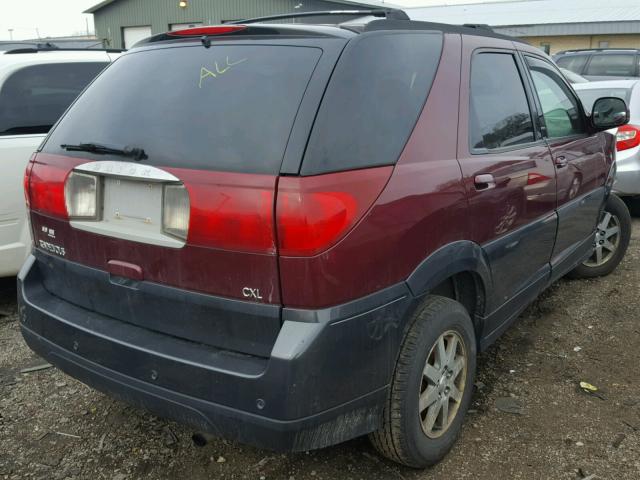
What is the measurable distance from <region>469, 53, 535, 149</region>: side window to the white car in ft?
9.60

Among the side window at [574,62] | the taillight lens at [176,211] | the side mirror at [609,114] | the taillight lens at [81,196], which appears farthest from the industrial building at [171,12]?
the taillight lens at [176,211]

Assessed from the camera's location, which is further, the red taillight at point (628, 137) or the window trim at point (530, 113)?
the red taillight at point (628, 137)

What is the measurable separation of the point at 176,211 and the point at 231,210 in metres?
0.25

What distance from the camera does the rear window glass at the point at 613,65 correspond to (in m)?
12.8

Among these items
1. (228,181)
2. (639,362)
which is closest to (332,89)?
(228,181)

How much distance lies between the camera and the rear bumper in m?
1.91

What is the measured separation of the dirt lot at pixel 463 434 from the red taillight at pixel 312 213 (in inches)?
46.3

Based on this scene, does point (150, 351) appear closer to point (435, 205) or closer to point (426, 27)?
point (435, 205)

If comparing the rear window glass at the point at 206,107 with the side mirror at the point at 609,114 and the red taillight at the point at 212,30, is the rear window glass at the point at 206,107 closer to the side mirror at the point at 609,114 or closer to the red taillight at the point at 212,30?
the red taillight at the point at 212,30

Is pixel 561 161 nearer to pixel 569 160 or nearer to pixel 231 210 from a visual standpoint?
pixel 569 160

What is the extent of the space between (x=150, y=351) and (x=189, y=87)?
0.96 m

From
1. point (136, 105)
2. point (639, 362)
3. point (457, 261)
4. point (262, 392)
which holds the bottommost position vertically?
point (639, 362)

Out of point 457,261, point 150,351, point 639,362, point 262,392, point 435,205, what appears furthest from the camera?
point 639,362

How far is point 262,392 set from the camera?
1.93 m
